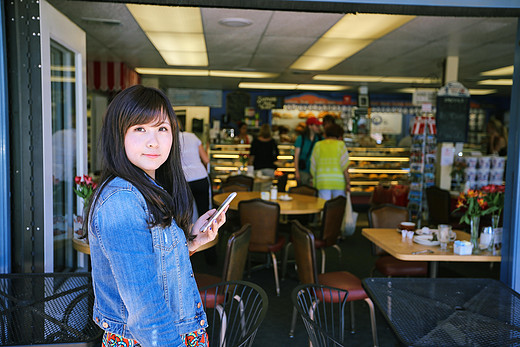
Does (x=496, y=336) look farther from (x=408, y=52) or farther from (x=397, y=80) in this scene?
(x=397, y=80)

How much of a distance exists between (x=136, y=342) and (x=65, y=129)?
296 centimetres

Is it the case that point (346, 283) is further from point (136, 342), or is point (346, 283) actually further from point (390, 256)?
point (136, 342)

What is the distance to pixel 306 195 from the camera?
6238mm

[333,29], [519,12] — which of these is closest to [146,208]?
[519,12]

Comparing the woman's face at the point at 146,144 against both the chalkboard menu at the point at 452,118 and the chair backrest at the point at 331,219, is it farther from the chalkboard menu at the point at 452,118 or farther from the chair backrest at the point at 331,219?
the chalkboard menu at the point at 452,118

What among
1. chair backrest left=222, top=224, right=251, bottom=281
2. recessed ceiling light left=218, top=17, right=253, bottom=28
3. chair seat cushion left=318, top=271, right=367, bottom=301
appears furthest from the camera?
recessed ceiling light left=218, top=17, right=253, bottom=28

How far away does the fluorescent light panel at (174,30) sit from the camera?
4.91 m

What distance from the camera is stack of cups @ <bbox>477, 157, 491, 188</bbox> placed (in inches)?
272

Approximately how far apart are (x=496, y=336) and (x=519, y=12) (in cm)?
186

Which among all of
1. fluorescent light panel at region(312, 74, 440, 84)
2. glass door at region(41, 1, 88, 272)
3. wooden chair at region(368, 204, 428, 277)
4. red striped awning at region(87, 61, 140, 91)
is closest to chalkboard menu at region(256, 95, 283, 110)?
fluorescent light panel at region(312, 74, 440, 84)

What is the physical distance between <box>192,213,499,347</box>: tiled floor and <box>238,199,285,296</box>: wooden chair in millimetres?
365

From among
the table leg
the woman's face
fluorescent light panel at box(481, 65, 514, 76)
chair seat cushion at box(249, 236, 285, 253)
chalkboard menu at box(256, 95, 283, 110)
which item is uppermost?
fluorescent light panel at box(481, 65, 514, 76)

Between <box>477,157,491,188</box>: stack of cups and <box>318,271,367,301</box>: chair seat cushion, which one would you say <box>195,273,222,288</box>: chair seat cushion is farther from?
<box>477,157,491,188</box>: stack of cups

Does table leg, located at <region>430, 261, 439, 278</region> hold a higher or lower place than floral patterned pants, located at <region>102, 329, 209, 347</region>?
lower
